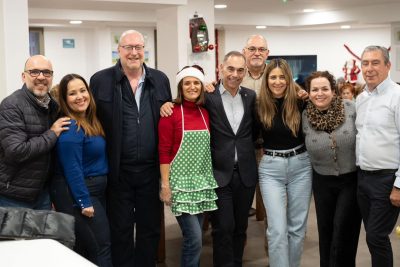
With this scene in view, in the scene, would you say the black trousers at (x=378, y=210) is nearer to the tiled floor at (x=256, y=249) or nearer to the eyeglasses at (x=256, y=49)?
the tiled floor at (x=256, y=249)

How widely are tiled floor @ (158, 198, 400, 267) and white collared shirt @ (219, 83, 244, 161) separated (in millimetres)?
1306

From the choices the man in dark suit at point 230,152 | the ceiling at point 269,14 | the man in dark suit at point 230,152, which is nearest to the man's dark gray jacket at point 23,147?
the man in dark suit at point 230,152

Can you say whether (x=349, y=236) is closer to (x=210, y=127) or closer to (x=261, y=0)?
(x=210, y=127)

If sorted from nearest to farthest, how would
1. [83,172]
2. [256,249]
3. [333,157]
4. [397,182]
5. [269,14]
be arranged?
[397,182]
[83,172]
[333,157]
[256,249]
[269,14]

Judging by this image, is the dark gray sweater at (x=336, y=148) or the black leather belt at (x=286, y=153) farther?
the black leather belt at (x=286, y=153)

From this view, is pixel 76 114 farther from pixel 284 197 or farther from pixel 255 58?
pixel 255 58

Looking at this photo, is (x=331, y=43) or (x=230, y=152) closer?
(x=230, y=152)

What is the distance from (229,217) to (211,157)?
388 mm

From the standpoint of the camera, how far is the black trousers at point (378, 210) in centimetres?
306

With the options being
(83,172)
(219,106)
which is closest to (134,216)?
(83,172)

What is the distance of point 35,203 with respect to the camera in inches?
119

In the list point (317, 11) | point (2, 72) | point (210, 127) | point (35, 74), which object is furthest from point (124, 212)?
point (317, 11)

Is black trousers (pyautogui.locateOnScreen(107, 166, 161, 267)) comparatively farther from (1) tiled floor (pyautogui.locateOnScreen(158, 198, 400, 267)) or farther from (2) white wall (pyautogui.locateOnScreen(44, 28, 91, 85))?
(2) white wall (pyautogui.locateOnScreen(44, 28, 91, 85))

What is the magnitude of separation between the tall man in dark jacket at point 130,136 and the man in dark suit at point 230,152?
0.35m
